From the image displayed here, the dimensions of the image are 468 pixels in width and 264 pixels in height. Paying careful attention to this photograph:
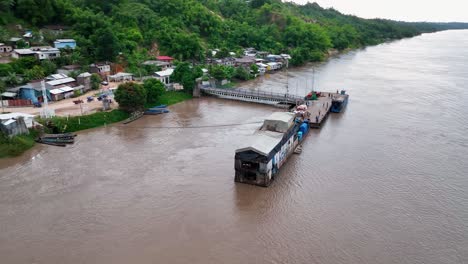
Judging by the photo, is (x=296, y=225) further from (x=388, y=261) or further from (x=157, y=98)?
(x=157, y=98)

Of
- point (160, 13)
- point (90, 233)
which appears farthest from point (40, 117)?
point (160, 13)

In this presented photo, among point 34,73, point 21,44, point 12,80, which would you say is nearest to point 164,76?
point 34,73

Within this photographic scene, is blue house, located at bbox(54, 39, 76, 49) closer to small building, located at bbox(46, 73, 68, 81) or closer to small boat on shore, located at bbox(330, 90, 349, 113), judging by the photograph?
small building, located at bbox(46, 73, 68, 81)

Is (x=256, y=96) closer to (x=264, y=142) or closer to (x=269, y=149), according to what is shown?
(x=264, y=142)

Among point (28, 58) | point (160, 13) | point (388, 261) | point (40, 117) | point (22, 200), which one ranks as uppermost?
point (160, 13)

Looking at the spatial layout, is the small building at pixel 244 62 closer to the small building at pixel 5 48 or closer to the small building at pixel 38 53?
the small building at pixel 38 53

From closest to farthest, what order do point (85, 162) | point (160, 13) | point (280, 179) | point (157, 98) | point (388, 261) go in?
1. point (388, 261)
2. point (280, 179)
3. point (85, 162)
4. point (157, 98)
5. point (160, 13)

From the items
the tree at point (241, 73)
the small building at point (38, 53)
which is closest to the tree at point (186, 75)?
the tree at point (241, 73)
